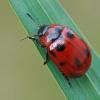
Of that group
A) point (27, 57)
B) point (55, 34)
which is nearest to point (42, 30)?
point (55, 34)

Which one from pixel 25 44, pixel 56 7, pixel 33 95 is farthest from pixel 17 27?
pixel 56 7

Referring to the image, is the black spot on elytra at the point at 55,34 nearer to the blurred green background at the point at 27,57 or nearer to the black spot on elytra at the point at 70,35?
the black spot on elytra at the point at 70,35

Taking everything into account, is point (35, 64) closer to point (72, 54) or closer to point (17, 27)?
point (17, 27)

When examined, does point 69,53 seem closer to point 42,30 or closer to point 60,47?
point 60,47

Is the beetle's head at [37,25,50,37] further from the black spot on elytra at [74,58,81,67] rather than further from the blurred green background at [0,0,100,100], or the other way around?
the blurred green background at [0,0,100,100]

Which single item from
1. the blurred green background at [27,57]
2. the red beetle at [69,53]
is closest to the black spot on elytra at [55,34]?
the red beetle at [69,53]
